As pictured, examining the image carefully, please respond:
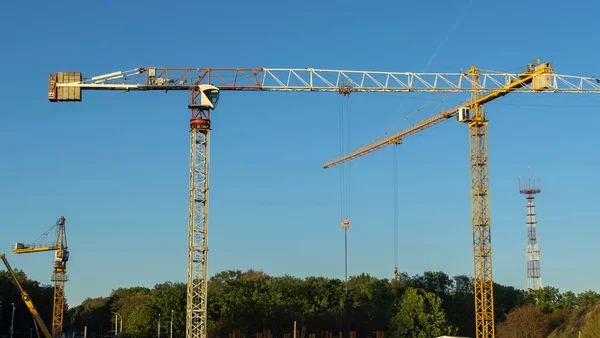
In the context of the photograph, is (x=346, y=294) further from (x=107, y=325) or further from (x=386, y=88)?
(x=107, y=325)

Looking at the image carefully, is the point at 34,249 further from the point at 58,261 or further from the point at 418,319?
the point at 418,319

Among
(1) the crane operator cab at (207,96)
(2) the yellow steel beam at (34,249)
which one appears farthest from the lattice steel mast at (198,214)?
(2) the yellow steel beam at (34,249)

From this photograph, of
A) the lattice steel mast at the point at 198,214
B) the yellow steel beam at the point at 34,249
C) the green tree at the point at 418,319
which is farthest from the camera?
the green tree at the point at 418,319

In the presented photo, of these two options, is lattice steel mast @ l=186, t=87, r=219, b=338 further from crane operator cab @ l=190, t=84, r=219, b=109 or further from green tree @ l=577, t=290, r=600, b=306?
green tree @ l=577, t=290, r=600, b=306

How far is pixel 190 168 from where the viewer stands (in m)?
69.6

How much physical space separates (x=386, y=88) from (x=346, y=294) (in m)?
47.5

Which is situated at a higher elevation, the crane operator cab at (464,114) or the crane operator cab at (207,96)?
the crane operator cab at (464,114)

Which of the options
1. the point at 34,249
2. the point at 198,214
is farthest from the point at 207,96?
the point at 34,249

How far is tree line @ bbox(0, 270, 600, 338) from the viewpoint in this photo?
348 ft

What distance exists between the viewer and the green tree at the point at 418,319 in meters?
109

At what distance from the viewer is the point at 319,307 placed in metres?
114

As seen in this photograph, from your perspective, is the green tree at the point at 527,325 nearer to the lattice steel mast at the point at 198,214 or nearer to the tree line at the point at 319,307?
the tree line at the point at 319,307

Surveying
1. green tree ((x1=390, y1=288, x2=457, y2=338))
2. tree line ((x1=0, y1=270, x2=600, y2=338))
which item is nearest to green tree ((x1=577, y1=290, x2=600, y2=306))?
tree line ((x1=0, y1=270, x2=600, y2=338))

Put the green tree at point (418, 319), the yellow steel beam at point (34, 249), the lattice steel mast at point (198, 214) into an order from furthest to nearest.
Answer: the green tree at point (418, 319) → the yellow steel beam at point (34, 249) → the lattice steel mast at point (198, 214)
